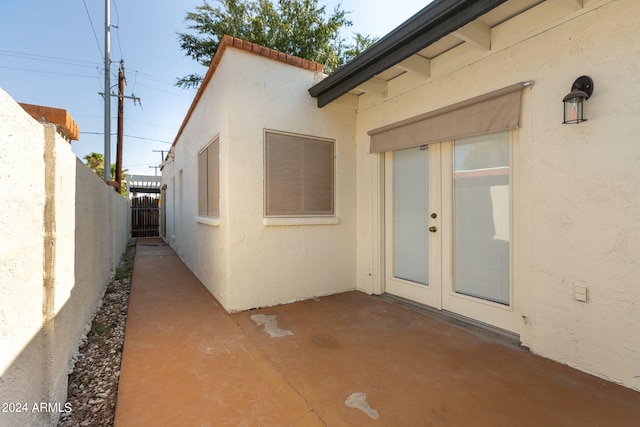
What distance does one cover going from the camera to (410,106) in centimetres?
425

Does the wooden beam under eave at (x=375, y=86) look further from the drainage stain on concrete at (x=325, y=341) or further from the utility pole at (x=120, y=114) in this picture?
the utility pole at (x=120, y=114)

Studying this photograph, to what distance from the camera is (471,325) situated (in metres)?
3.60

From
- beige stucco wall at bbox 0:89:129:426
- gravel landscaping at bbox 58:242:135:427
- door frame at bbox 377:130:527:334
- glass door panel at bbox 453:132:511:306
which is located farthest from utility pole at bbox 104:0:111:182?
glass door panel at bbox 453:132:511:306

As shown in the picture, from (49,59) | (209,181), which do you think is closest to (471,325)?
(209,181)

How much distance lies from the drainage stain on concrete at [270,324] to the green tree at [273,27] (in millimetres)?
11401

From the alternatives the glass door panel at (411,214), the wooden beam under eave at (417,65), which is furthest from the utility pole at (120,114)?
the wooden beam under eave at (417,65)

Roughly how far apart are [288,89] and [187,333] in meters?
3.77

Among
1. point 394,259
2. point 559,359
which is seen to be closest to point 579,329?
point 559,359

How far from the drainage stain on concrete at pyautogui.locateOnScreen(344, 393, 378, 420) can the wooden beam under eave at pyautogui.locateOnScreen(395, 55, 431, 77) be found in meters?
3.63

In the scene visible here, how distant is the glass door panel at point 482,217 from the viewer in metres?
3.37

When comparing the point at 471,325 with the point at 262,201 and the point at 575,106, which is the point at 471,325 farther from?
the point at 262,201

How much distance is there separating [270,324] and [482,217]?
3.00 metres

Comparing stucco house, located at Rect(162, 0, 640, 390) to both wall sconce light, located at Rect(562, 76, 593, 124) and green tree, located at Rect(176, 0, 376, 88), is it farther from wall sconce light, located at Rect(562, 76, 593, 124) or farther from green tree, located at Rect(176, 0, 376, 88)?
green tree, located at Rect(176, 0, 376, 88)

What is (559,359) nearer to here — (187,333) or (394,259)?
(394,259)
